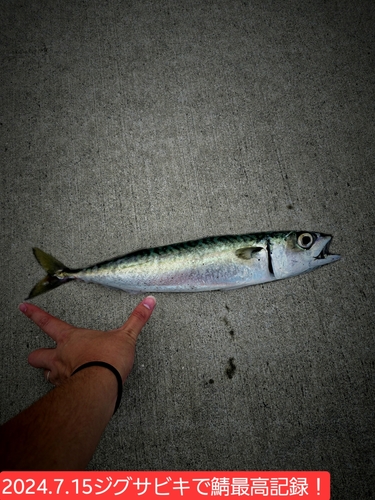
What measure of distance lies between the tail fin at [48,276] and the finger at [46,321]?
10 centimetres

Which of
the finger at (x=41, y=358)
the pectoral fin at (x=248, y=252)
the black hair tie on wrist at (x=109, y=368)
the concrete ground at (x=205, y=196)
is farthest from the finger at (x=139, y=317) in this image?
the pectoral fin at (x=248, y=252)

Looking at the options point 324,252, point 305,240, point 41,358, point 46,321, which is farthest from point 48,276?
point 324,252

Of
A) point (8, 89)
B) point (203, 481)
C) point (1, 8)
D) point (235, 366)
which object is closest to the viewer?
point (203, 481)

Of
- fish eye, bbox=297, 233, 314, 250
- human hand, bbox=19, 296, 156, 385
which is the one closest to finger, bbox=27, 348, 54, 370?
human hand, bbox=19, 296, 156, 385

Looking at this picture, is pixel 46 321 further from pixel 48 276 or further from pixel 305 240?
pixel 305 240

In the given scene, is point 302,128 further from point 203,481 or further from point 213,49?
point 203,481

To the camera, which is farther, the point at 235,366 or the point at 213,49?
the point at 213,49

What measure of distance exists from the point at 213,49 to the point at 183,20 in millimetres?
395

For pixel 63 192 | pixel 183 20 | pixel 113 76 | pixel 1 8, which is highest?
pixel 1 8

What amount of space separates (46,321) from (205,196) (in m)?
1.35

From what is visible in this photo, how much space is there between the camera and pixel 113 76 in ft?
8.84

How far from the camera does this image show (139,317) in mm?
2035

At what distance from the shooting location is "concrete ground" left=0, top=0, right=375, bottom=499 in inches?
80.4

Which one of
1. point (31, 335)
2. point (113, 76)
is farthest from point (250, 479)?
point (113, 76)
